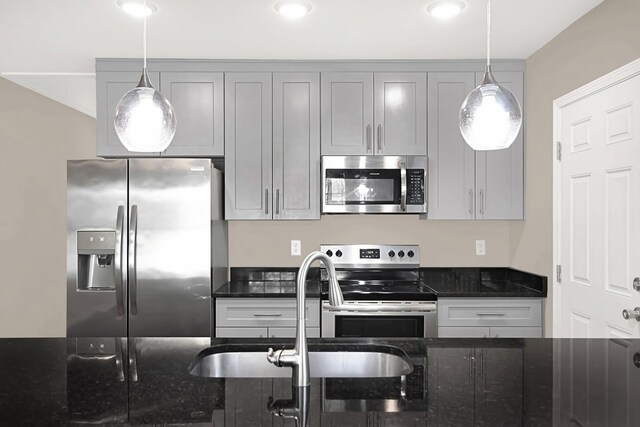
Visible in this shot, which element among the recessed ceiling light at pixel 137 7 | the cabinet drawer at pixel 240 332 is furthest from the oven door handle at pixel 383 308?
the recessed ceiling light at pixel 137 7

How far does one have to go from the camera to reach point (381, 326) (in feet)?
9.96

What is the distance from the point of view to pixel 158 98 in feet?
5.15

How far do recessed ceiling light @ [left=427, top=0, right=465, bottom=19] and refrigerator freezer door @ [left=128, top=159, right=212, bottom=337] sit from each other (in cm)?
155

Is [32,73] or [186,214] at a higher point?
[32,73]

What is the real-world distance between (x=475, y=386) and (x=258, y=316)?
204 centimetres

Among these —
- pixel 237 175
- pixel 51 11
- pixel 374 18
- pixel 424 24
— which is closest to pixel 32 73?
pixel 51 11

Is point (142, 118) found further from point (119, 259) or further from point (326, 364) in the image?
point (119, 259)

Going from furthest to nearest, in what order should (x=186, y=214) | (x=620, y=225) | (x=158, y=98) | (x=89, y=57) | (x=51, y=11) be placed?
(x=89, y=57)
(x=186, y=214)
(x=51, y=11)
(x=620, y=225)
(x=158, y=98)

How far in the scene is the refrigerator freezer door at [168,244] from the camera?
9.76 ft

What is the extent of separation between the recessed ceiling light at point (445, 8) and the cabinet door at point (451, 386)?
173 cm

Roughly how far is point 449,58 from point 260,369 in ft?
8.40

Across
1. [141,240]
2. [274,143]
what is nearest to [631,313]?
[274,143]

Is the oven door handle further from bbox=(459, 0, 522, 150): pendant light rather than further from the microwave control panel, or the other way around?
bbox=(459, 0, 522, 150): pendant light

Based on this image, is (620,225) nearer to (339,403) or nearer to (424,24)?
(424,24)
